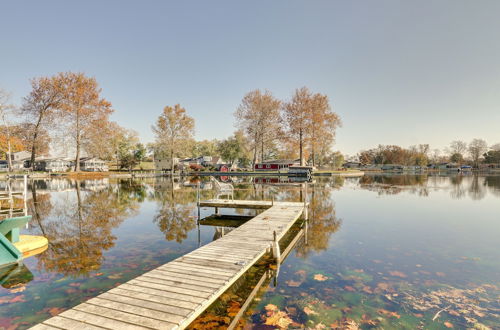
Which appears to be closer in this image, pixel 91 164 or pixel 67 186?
pixel 67 186

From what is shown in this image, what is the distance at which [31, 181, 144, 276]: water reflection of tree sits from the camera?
7.16 m

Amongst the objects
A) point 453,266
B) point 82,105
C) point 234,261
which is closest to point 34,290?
point 234,261

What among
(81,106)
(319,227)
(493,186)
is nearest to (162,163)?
(81,106)

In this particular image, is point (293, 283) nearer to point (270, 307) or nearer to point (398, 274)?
point (270, 307)

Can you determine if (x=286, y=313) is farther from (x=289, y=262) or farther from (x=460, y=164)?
(x=460, y=164)

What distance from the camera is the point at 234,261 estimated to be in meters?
5.80

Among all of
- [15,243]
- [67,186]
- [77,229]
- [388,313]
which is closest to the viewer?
[388,313]

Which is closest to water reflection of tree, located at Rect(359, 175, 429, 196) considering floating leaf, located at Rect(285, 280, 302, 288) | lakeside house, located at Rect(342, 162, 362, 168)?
floating leaf, located at Rect(285, 280, 302, 288)

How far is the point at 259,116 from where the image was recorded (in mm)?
51406

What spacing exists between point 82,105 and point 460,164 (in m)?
127

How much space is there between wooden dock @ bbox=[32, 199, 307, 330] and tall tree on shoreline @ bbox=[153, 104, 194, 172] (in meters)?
52.2

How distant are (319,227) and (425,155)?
119049mm

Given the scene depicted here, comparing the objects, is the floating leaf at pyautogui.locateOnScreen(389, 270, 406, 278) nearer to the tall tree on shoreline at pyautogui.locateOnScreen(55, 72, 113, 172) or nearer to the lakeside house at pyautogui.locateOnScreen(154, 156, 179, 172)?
the tall tree on shoreline at pyautogui.locateOnScreen(55, 72, 113, 172)

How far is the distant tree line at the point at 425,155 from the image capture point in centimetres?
10200
